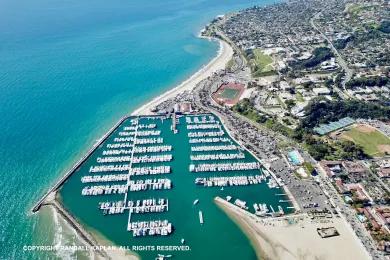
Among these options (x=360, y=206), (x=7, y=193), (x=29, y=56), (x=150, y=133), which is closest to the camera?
(x=360, y=206)

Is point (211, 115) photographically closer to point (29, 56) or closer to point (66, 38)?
point (29, 56)

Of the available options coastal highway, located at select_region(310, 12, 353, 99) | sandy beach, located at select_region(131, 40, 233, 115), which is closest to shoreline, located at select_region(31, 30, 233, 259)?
sandy beach, located at select_region(131, 40, 233, 115)

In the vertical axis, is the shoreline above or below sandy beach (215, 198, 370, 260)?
above

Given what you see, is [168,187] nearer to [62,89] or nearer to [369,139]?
[369,139]

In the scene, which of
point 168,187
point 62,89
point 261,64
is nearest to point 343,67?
point 261,64

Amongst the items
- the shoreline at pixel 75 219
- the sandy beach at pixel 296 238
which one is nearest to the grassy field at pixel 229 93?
the shoreline at pixel 75 219

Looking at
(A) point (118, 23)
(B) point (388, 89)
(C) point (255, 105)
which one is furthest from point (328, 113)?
(A) point (118, 23)

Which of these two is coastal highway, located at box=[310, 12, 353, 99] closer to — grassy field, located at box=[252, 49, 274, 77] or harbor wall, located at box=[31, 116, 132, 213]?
grassy field, located at box=[252, 49, 274, 77]
